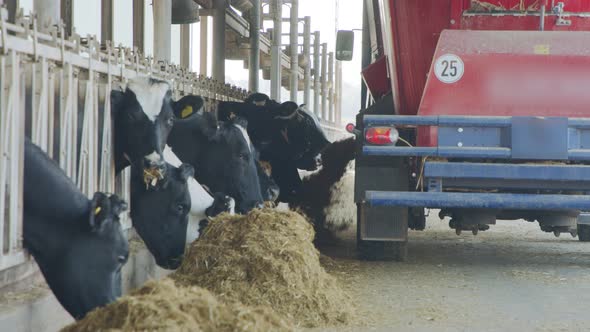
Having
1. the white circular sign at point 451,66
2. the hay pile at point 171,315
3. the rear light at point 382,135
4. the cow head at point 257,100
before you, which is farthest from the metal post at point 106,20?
the hay pile at point 171,315

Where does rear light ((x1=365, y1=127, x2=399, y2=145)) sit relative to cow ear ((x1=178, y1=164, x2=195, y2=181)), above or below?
above

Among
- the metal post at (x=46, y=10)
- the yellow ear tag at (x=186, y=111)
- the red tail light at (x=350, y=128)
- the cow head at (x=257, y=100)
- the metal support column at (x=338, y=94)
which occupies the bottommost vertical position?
the metal support column at (x=338, y=94)

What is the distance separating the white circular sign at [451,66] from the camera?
879 cm

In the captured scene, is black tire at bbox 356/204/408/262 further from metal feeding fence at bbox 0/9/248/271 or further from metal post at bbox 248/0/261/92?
metal post at bbox 248/0/261/92

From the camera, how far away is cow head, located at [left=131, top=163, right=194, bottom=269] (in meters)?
7.02

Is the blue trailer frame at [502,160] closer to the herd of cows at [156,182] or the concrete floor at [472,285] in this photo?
the concrete floor at [472,285]

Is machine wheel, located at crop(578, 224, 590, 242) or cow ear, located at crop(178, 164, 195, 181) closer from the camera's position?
cow ear, located at crop(178, 164, 195, 181)

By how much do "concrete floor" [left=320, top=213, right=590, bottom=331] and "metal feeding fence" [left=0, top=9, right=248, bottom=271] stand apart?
6.65 feet

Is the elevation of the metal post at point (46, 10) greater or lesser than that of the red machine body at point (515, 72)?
greater

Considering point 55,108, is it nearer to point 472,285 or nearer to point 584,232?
point 472,285

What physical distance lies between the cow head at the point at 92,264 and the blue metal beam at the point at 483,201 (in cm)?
438

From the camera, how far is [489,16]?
902 centimetres

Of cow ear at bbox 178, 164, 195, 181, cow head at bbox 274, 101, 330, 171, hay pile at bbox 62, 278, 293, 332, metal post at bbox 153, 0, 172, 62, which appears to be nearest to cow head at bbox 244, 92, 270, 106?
cow head at bbox 274, 101, 330, 171

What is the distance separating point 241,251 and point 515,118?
315 centimetres
